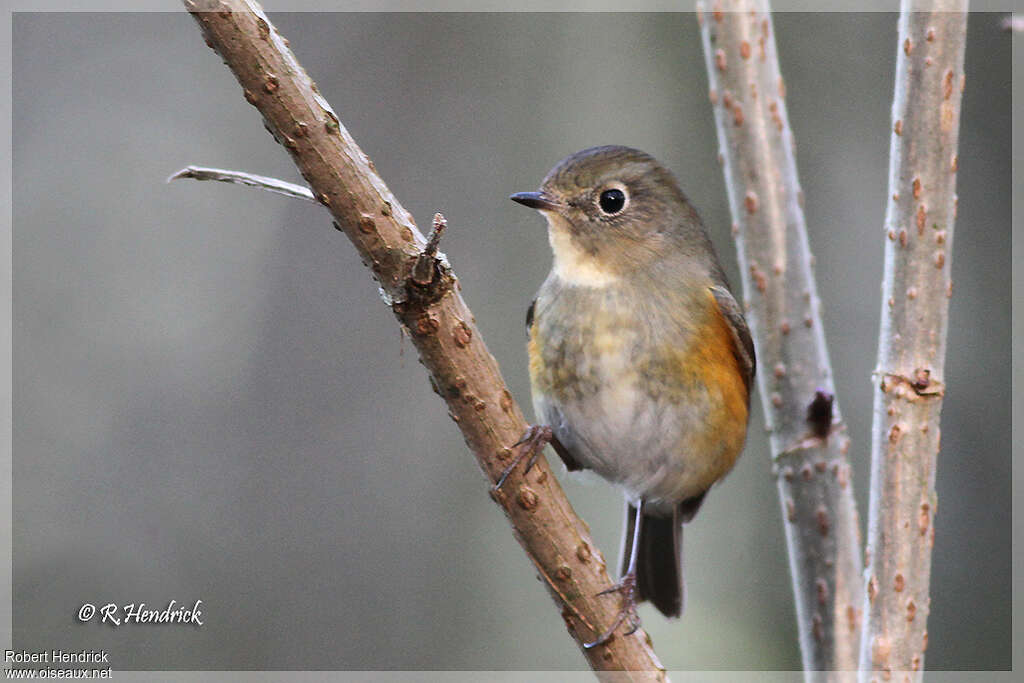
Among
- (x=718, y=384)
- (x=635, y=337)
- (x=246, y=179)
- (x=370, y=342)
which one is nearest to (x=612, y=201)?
(x=635, y=337)

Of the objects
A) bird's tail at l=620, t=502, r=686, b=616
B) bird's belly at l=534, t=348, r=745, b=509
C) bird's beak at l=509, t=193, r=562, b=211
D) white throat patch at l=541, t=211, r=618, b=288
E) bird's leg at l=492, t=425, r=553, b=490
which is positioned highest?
bird's beak at l=509, t=193, r=562, b=211

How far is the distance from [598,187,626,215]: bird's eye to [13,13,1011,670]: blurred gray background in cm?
258

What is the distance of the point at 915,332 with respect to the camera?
264 cm

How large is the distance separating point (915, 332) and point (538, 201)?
1.43 m

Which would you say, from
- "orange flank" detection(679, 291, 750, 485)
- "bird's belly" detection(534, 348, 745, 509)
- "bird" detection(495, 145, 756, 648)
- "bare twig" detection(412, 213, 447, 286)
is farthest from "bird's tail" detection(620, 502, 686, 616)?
"bare twig" detection(412, 213, 447, 286)

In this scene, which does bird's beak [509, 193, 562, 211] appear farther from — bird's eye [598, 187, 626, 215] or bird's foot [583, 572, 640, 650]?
bird's foot [583, 572, 640, 650]

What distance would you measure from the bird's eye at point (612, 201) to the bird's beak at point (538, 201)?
7.3 inches

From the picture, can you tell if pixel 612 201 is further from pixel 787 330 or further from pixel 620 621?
pixel 620 621

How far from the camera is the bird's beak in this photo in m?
3.45

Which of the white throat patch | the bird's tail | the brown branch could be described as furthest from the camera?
the bird's tail

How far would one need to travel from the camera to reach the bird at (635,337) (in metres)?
3.45

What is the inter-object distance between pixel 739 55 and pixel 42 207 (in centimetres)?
559

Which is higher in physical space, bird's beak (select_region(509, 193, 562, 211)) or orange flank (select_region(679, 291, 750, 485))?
bird's beak (select_region(509, 193, 562, 211))

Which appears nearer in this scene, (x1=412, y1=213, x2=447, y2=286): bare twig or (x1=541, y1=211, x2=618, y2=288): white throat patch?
(x1=412, y1=213, x2=447, y2=286): bare twig
